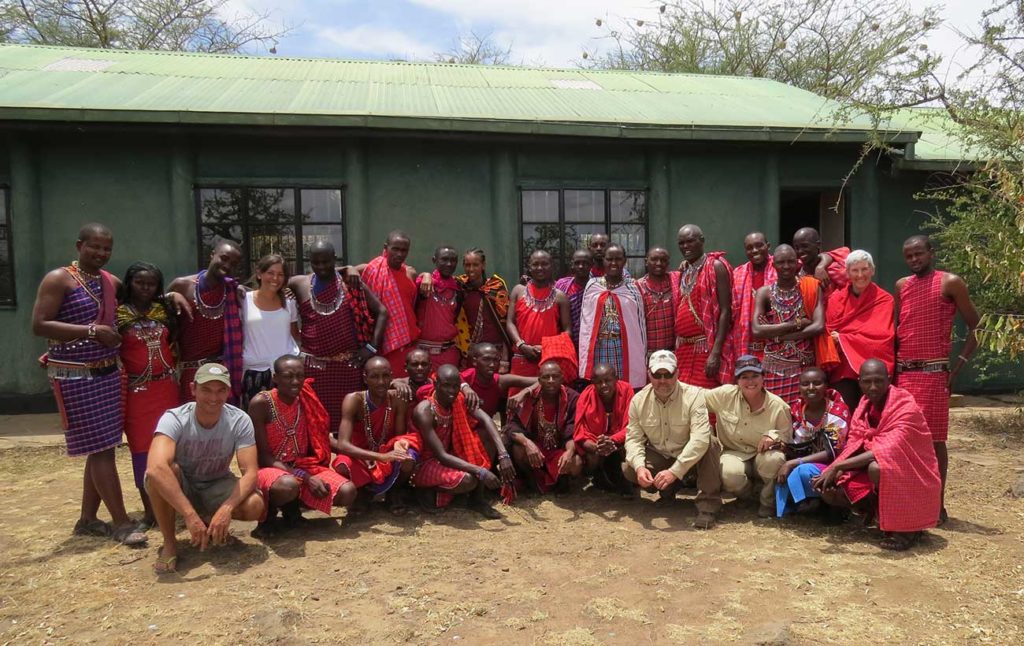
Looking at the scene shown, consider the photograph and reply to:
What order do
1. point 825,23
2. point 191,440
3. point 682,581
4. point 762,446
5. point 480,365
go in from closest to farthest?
point 682,581
point 191,440
point 762,446
point 480,365
point 825,23

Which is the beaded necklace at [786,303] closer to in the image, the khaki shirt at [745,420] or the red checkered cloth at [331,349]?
the khaki shirt at [745,420]

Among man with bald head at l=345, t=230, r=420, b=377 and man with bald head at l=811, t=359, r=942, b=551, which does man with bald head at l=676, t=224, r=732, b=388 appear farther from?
man with bald head at l=345, t=230, r=420, b=377

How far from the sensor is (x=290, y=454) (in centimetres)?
404

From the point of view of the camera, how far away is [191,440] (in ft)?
11.7

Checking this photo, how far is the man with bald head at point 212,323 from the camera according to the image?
413 centimetres

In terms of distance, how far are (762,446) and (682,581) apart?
121cm

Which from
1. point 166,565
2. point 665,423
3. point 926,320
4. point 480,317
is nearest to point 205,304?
point 166,565

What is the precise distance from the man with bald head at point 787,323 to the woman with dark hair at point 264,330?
9.74 feet

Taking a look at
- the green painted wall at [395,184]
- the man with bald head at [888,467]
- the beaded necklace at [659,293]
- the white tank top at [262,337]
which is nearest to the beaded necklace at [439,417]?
the white tank top at [262,337]

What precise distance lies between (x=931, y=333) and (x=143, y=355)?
4471 millimetres


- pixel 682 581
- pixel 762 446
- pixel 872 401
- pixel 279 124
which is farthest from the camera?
pixel 279 124

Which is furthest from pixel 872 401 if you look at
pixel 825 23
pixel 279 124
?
pixel 825 23

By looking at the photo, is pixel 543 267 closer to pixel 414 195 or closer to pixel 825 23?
pixel 414 195

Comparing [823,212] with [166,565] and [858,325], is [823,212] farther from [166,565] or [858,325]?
[166,565]
